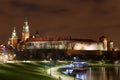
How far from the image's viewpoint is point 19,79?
50.7m

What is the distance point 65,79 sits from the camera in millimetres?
60875

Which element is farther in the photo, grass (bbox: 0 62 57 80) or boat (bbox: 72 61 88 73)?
boat (bbox: 72 61 88 73)

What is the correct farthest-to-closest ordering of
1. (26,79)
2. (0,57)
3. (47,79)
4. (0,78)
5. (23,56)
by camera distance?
(23,56)
(0,57)
(47,79)
(26,79)
(0,78)

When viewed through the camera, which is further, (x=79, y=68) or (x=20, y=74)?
(x=79, y=68)

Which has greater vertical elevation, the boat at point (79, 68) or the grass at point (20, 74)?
the grass at point (20, 74)

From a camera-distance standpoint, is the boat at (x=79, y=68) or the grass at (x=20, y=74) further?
the boat at (x=79, y=68)

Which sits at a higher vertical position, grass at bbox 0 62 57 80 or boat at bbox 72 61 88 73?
grass at bbox 0 62 57 80

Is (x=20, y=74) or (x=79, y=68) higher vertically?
(x=20, y=74)

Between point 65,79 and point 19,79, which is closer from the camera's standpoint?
Result: point 19,79

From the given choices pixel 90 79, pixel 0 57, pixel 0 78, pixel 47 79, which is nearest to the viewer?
pixel 0 78

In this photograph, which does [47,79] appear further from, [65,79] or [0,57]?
[0,57]

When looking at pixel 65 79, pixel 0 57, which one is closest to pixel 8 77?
pixel 65 79

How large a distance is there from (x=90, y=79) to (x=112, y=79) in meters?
4.37

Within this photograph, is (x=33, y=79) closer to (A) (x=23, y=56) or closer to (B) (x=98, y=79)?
(B) (x=98, y=79)
